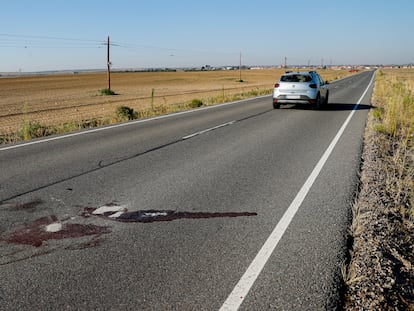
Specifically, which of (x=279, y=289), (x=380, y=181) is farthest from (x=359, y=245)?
(x=380, y=181)

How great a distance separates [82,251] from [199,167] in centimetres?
349

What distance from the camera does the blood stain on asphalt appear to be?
13.0 feet

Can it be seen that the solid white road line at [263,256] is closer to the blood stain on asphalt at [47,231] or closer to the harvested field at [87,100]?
the blood stain on asphalt at [47,231]

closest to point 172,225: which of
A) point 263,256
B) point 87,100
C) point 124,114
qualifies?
point 263,256

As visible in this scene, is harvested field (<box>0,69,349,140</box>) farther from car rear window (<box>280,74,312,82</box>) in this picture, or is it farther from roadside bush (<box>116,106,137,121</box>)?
car rear window (<box>280,74,312,82</box>)

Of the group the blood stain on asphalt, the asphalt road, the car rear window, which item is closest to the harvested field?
the car rear window

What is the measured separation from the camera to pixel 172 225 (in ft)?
14.3

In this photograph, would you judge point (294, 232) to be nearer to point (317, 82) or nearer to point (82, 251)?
point (82, 251)

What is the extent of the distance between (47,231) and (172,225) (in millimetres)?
1360

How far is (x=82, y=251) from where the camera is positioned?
12.3ft

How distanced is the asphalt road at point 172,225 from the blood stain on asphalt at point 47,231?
0.01 m

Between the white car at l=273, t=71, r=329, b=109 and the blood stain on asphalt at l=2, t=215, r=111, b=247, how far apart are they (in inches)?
527

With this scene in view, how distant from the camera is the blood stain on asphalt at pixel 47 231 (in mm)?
3967

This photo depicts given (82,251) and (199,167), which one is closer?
(82,251)
